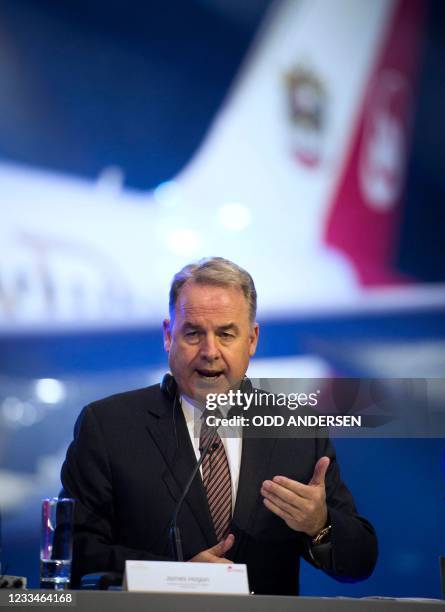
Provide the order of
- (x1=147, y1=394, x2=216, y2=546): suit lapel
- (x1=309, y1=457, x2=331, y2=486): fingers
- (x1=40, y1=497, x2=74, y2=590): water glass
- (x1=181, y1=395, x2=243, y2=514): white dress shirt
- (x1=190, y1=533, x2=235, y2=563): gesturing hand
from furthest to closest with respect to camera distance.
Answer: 1. (x1=181, y1=395, x2=243, y2=514): white dress shirt
2. (x1=147, y1=394, x2=216, y2=546): suit lapel
3. (x1=309, y1=457, x2=331, y2=486): fingers
4. (x1=190, y1=533, x2=235, y2=563): gesturing hand
5. (x1=40, y1=497, x2=74, y2=590): water glass

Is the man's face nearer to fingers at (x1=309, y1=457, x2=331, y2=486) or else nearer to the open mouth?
the open mouth

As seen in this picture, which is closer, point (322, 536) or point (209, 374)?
point (322, 536)

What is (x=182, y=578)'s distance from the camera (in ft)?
5.83

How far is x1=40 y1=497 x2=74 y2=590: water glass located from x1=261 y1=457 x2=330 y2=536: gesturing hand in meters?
0.49

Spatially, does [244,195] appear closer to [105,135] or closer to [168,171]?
[168,171]

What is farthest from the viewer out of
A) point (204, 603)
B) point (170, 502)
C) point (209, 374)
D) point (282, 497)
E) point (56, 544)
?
point (209, 374)

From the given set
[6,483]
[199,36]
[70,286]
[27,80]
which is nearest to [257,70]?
[199,36]

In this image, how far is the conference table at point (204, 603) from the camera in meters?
1.71

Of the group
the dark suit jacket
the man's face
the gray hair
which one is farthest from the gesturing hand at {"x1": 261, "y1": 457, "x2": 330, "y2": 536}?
the gray hair

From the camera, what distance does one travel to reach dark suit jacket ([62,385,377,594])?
2492 mm

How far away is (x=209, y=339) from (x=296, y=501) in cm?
67

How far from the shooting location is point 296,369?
11.5 ft

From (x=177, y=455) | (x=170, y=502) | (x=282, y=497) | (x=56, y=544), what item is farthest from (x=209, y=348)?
(x=56, y=544)

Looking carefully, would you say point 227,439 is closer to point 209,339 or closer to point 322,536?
point 209,339
